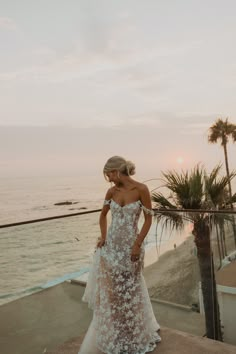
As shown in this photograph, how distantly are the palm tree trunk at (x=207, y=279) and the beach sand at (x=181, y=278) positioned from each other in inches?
2.6

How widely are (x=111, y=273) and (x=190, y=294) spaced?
1.16 meters

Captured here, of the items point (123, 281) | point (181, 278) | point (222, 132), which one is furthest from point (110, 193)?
point (222, 132)

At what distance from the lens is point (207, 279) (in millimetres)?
3271

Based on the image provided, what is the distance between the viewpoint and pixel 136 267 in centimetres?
266

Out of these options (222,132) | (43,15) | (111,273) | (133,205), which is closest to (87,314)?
(111,273)

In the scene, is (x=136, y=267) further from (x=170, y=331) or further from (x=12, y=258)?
(x=12, y=258)

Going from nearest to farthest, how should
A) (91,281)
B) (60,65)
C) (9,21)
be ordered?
1. (91,281)
2. (9,21)
3. (60,65)

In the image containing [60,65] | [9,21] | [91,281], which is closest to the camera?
[91,281]

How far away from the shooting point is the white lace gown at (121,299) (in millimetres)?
2586

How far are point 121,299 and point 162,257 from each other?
1172 millimetres

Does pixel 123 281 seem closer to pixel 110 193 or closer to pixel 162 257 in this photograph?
pixel 110 193

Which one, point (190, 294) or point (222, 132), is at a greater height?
point (222, 132)

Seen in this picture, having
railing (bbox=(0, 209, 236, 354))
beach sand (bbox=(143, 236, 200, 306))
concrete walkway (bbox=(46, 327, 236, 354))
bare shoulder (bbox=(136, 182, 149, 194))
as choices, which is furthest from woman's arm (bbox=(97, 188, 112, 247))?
concrete walkway (bbox=(46, 327, 236, 354))

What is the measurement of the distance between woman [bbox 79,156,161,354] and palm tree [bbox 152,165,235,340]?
33.0 inches
